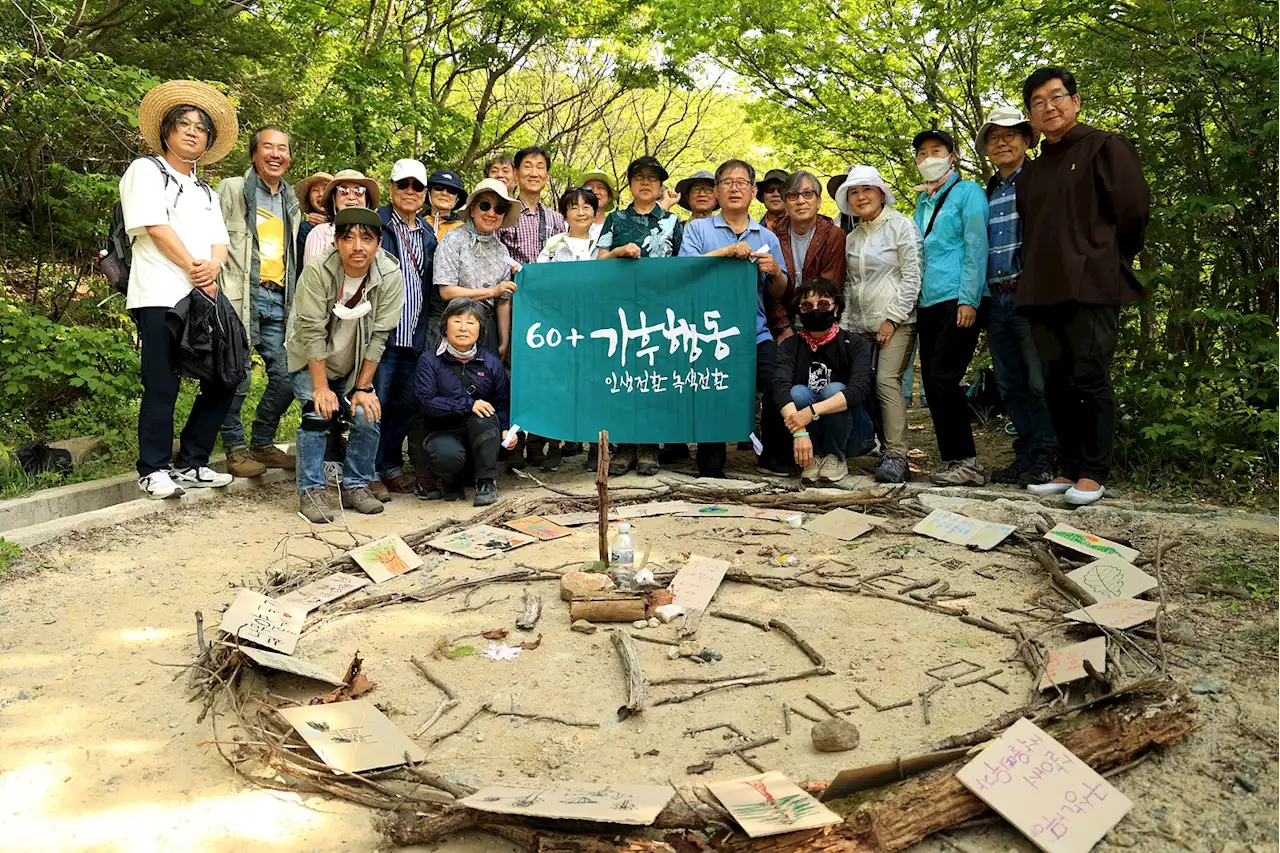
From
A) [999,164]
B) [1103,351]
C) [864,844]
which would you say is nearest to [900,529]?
[1103,351]

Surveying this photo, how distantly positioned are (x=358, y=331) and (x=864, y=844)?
418cm

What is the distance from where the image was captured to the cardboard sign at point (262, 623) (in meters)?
3.13

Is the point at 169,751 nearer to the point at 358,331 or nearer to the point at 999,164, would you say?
the point at 358,331

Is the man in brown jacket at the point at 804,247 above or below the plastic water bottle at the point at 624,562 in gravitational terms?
above

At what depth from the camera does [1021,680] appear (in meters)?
2.93

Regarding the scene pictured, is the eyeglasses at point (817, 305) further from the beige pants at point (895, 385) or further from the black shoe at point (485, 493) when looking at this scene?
the black shoe at point (485, 493)

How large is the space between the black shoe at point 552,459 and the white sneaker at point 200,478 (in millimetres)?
2089

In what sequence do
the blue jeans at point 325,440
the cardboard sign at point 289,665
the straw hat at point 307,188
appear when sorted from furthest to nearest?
1. the straw hat at point 307,188
2. the blue jeans at point 325,440
3. the cardboard sign at point 289,665

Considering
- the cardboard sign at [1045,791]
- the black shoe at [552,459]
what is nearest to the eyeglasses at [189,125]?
the black shoe at [552,459]

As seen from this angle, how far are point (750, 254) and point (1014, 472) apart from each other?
2.19m

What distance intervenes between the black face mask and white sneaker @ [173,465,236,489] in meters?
3.76

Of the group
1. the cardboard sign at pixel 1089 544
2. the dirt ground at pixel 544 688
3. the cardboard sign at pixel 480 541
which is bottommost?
the dirt ground at pixel 544 688

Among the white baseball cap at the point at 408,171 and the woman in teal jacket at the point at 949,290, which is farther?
the white baseball cap at the point at 408,171

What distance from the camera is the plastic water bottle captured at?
12.6 ft
